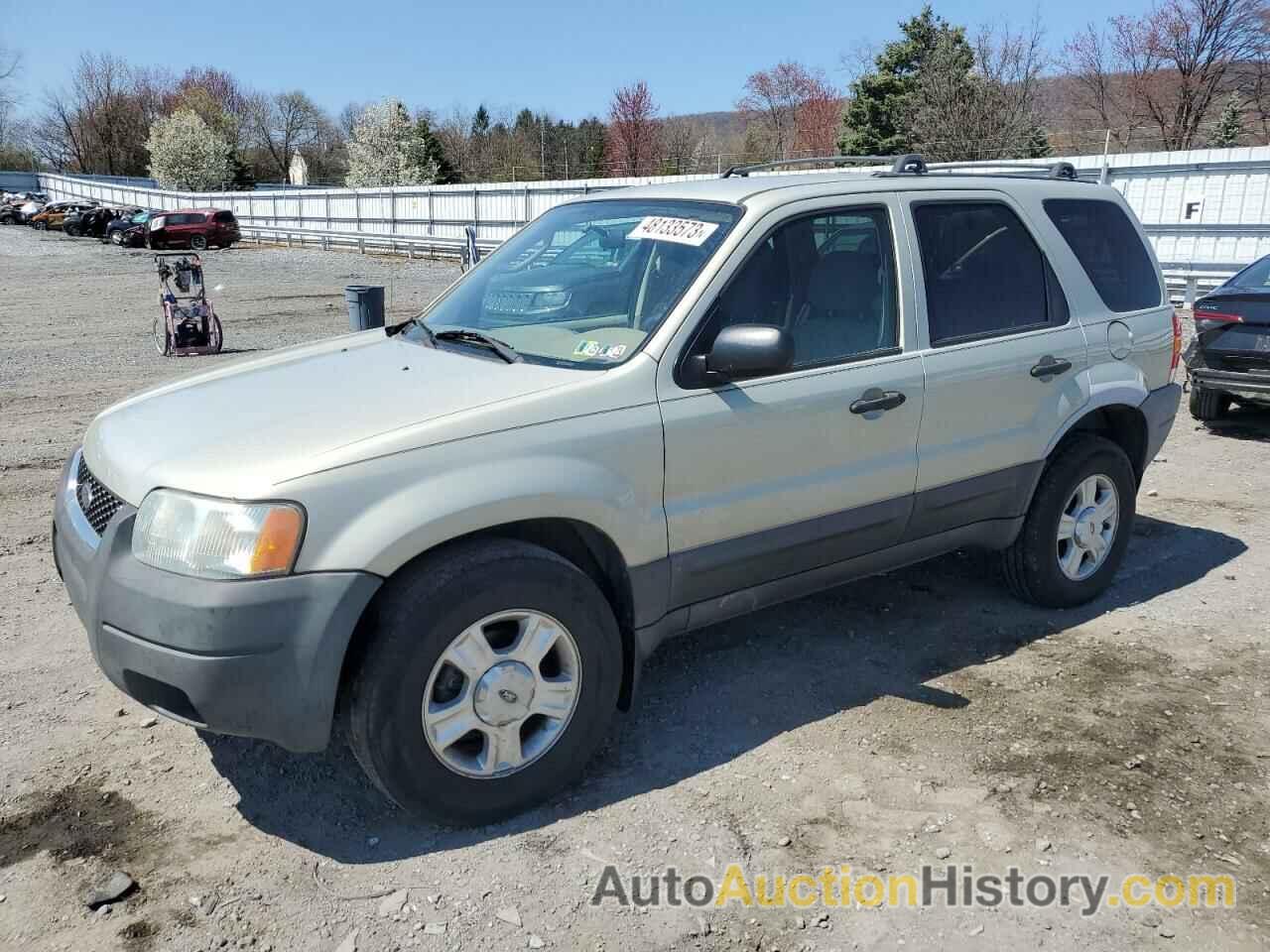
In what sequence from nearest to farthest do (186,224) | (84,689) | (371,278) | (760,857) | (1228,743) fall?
(760,857) < (1228,743) < (84,689) < (371,278) < (186,224)

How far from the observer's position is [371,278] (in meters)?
25.4

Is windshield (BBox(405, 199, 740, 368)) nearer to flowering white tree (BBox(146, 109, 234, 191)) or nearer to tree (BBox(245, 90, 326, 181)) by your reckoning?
flowering white tree (BBox(146, 109, 234, 191))

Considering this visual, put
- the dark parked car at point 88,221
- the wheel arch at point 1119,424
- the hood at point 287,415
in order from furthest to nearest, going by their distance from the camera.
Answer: the dark parked car at point 88,221 → the wheel arch at point 1119,424 → the hood at point 287,415

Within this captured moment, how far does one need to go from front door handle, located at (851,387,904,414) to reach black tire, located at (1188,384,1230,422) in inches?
236

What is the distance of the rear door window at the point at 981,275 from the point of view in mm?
4051

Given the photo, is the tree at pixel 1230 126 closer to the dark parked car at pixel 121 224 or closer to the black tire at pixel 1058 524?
the black tire at pixel 1058 524

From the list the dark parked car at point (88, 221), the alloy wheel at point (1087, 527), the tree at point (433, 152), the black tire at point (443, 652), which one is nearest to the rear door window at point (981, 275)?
the alloy wheel at point (1087, 527)

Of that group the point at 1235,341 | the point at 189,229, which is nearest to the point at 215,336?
the point at 1235,341

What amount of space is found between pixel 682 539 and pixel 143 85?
117 m

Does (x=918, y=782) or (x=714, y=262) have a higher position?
(x=714, y=262)

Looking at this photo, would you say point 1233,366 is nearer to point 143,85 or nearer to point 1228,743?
point 1228,743

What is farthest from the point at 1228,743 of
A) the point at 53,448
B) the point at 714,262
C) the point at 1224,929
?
→ the point at 53,448

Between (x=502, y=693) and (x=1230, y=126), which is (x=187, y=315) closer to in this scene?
(x=502, y=693)

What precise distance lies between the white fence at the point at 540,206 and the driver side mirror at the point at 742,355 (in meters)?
1.47
